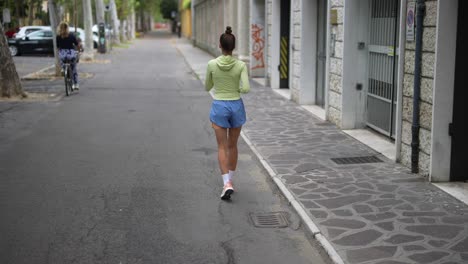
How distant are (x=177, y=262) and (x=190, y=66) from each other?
77.7 feet

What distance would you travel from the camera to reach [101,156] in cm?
921

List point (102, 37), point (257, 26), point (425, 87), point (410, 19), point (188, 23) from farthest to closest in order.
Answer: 1. point (188, 23)
2. point (102, 37)
3. point (257, 26)
4. point (410, 19)
5. point (425, 87)

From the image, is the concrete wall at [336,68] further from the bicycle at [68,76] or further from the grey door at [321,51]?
the bicycle at [68,76]

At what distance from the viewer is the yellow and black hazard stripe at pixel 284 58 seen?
18.0 m

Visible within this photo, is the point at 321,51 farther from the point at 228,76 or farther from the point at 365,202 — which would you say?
the point at 365,202

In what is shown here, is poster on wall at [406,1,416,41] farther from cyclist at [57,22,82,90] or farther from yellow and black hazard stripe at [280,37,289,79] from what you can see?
cyclist at [57,22,82,90]

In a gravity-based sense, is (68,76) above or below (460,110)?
below

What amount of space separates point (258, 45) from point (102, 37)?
18.9m

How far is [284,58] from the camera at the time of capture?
59.5ft

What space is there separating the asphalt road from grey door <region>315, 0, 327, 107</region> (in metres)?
2.84

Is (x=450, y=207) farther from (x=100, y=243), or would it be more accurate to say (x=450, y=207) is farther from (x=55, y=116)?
(x=55, y=116)

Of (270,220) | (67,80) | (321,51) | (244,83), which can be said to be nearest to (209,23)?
(67,80)

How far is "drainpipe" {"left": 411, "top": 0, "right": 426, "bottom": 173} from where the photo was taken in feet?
25.1

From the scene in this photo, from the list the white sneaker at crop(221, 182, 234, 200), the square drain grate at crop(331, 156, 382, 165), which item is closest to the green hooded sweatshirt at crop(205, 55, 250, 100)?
the white sneaker at crop(221, 182, 234, 200)
